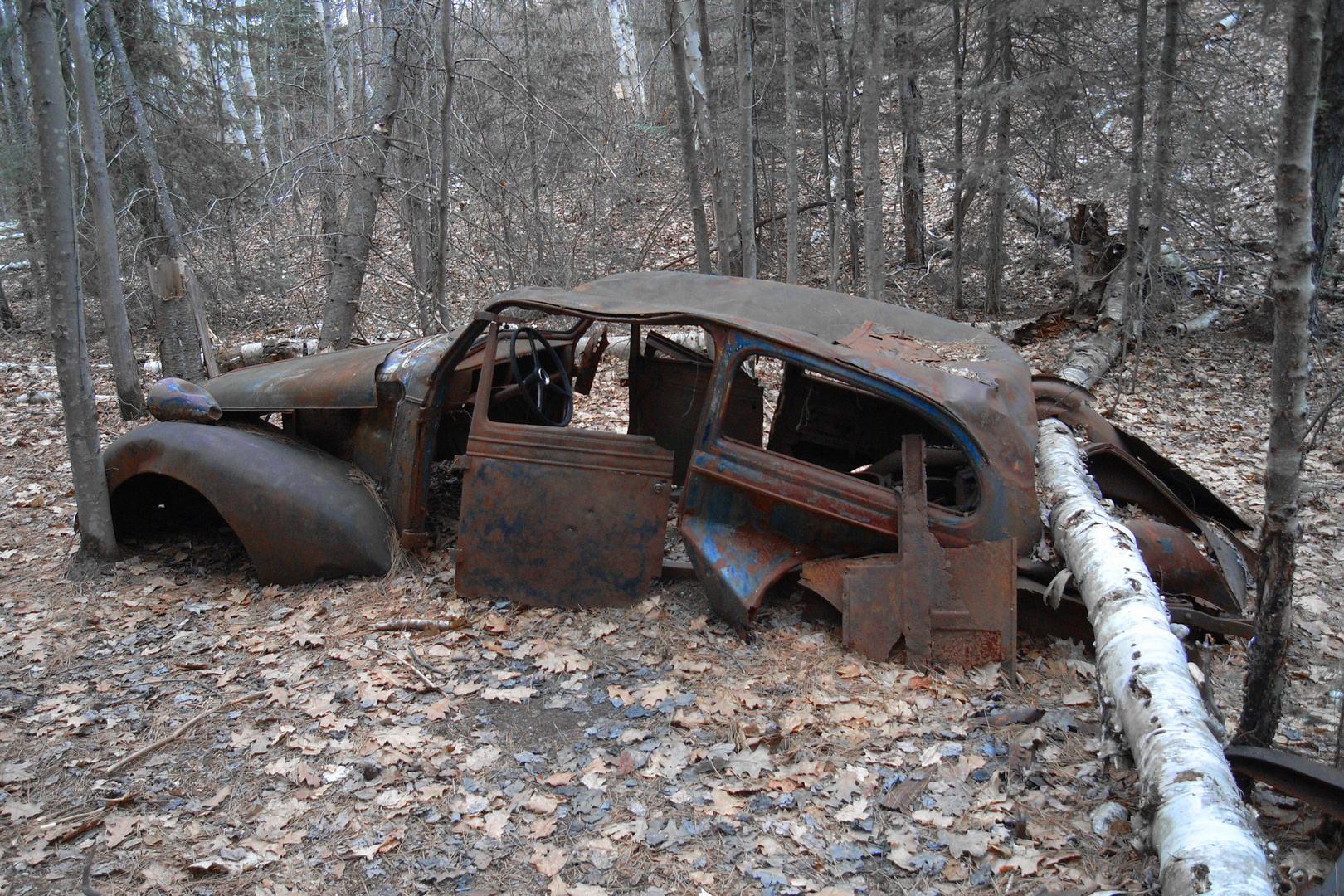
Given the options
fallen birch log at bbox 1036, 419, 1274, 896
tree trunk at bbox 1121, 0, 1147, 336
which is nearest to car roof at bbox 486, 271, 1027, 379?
fallen birch log at bbox 1036, 419, 1274, 896

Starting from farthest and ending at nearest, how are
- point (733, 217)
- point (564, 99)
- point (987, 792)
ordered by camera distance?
point (564, 99), point (733, 217), point (987, 792)

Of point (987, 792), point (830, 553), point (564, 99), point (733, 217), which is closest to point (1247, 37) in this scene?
point (733, 217)

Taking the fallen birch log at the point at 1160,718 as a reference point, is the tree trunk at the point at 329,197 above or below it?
above

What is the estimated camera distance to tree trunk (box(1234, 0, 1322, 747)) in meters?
2.63

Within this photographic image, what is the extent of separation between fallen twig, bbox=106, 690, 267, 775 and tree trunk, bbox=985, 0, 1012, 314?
925 centimetres

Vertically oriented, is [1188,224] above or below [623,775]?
above

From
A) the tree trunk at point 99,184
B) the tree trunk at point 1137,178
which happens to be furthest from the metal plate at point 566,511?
the tree trunk at point 1137,178

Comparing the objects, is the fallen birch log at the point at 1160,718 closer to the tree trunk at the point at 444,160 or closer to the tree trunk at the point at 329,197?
the tree trunk at the point at 444,160

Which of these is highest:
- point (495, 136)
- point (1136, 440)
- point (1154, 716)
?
point (495, 136)

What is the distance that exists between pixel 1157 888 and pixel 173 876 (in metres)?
2.86

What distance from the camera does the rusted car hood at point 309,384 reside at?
15.2 feet

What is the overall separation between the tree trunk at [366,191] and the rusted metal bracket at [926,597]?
5.97m

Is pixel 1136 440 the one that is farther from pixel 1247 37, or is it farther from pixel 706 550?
pixel 1247 37

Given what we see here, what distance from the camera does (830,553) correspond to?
149 inches
